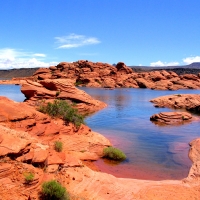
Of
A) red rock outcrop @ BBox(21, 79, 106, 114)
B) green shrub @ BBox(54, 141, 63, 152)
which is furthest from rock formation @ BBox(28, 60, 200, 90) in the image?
green shrub @ BBox(54, 141, 63, 152)

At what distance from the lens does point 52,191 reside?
7.72m

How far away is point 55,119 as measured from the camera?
14.9m

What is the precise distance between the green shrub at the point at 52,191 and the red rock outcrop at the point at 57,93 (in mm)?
18091

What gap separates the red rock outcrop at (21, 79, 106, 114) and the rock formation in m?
39.4

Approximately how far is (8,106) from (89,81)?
61.3 metres

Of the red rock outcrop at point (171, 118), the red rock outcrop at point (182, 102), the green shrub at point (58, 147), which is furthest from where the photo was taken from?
the red rock outcrop at point (182, 102)

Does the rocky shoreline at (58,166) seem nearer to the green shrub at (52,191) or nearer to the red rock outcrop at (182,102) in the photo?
the green shrub at (52,191)

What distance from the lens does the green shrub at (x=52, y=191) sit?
7.73 metres

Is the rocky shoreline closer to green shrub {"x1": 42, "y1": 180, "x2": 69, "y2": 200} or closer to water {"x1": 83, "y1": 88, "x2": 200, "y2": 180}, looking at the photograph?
green shrub {"x1": 42, "y1": 180, "x2": 69, "y2": 200}

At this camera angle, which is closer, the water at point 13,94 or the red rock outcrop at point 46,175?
the red rock outcrop at point 46,175

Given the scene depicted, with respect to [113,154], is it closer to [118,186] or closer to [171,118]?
[118,186]

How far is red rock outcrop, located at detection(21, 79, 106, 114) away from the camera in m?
26.4

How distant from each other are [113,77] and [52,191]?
69.7 m

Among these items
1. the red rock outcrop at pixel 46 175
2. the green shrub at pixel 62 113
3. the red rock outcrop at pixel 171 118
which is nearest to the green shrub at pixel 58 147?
the red rock outcrop at pixel 46 175
